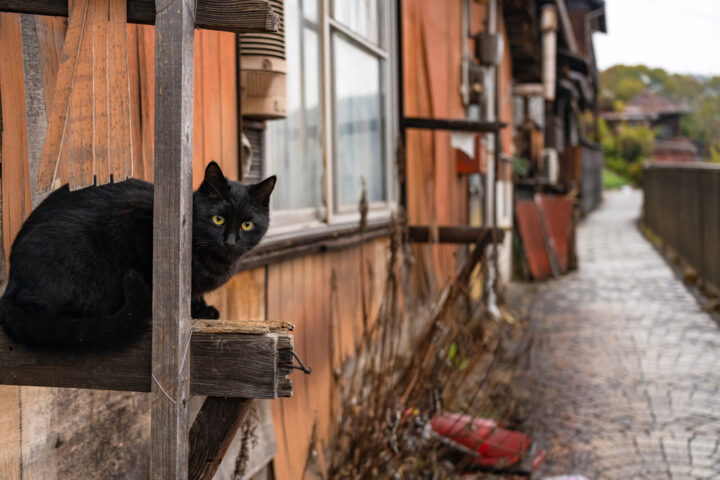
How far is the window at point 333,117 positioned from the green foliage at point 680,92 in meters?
18.7

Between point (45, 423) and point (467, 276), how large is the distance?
361 centimetres

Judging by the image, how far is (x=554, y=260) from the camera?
12.3 m

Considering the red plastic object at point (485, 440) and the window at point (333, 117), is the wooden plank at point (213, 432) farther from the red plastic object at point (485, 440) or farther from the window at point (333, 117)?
the red plastic object at point (485, 440)

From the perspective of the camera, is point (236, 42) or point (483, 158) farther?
point (483, 158)

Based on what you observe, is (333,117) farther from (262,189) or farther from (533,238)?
(533,238)

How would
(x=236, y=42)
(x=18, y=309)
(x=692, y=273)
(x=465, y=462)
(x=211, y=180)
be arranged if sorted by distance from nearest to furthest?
(x=18, y=309) < (x=211, y=180) < (x=236, y=42) < (x=465, y=462) < (x=692, y=273)

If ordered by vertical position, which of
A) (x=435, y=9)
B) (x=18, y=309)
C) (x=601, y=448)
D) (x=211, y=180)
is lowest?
(x=601, y=448)

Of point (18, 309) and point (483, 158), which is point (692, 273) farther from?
point (18, 309)

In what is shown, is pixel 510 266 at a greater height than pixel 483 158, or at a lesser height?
lesser

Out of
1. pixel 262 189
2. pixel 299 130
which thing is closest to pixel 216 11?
pixel 262 189

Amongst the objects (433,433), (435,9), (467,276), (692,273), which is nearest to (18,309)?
(433,433)

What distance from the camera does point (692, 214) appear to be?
38.0 feet

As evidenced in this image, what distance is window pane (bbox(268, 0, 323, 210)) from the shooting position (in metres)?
3.75

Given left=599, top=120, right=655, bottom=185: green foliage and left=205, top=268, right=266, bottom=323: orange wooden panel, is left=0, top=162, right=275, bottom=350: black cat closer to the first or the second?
left=205, top=268, right=266, bottom=323: orange wooden panel
